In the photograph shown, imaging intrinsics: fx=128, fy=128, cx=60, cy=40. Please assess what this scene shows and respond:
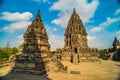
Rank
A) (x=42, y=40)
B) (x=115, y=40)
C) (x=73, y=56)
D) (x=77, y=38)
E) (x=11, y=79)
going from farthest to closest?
(x=115, y=40) → (x=77, y=38) → (x=73, y=56) → (x=42, y=40) → (x=11, y=79)

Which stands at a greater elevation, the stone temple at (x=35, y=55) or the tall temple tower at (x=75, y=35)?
the tall temple tower at (x=75, y=35)

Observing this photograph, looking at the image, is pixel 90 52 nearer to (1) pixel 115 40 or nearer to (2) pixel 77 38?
(2) pixel 77 38

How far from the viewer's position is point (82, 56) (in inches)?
1464

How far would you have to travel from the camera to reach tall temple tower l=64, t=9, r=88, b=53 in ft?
127

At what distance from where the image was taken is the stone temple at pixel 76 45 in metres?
37.2

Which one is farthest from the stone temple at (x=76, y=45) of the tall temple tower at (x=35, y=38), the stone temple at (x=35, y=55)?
the tall temple tower at (x=35, y=38)

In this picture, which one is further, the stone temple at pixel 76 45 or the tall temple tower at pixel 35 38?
the stone temple at pixel 76 45

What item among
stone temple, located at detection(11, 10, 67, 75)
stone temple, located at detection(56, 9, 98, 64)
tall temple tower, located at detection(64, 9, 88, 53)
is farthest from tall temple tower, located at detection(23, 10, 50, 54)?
tall temple tower, located at detection(64, 9, 88, 53)

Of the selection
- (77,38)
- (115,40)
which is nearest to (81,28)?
(77,38)

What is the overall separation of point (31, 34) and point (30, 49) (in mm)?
2443

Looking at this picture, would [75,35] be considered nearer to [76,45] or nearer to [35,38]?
[76,45]

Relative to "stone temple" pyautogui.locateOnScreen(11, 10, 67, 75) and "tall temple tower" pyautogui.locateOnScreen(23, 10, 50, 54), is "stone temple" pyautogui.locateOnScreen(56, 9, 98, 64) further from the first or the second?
"tall temple tower" pyautogui.locateOnScreen(23, 10, 50, 54)

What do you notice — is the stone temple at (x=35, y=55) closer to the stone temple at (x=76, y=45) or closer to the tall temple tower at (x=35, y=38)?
the tall temple tower at (x=35, y=38)

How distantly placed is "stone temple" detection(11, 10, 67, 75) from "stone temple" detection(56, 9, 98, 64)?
51.7ft
